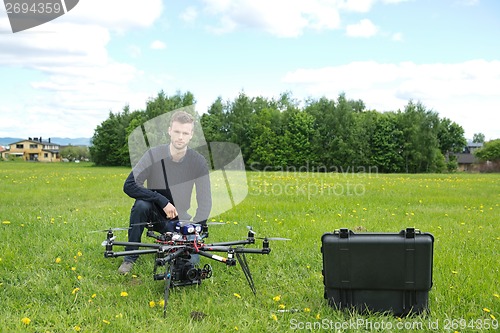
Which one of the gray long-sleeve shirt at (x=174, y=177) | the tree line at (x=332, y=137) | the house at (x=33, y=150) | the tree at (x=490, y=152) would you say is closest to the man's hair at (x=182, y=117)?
the gray long-sleeve shirt at (x=174, y=177)

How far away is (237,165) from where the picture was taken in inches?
320

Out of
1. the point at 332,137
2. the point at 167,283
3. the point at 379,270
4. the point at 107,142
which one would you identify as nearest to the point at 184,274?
the point at 167,283

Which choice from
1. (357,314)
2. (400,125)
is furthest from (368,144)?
(357,314)

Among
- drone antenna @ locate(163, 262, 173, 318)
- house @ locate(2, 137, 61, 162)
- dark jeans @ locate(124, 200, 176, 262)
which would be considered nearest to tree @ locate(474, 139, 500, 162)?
dark jeans @ locate(124, 200, 176, 262)

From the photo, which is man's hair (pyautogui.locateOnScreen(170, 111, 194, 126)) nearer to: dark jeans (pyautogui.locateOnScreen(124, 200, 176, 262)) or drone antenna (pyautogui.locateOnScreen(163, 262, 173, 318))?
dark jeans (pyautogui.locateOnScreen(124, 200, 176, 262))

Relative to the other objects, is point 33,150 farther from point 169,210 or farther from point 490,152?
point 169,210

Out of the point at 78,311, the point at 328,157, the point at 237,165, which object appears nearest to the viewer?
the point at 78,311

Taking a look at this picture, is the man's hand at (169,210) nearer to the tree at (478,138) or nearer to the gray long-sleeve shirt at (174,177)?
the gray long-sleeve shirt at (174,177)

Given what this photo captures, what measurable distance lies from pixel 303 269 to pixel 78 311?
8.55ft

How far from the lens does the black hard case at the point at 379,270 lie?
4008 millimetres

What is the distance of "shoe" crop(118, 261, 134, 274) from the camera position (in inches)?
221

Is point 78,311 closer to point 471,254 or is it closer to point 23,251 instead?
point 23,251

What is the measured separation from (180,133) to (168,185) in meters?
0.77

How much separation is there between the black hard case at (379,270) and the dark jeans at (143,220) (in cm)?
230
